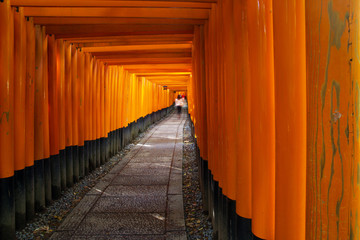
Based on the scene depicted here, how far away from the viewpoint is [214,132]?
323 centimetres

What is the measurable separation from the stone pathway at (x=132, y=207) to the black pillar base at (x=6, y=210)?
1.70 ft

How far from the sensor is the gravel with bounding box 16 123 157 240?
12.0 feet

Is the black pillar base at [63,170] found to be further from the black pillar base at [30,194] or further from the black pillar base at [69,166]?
the black pillar base at [30,194]

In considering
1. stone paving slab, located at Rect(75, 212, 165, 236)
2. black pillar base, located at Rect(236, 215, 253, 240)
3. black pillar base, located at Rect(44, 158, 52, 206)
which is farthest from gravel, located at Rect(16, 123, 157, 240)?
black pillar base, located at Rect(236, 215, 253, 240)

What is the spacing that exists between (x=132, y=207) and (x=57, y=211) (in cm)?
123

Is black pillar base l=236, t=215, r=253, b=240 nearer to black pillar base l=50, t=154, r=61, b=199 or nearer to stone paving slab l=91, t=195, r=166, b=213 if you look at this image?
stone paving slab l=91, t=195, r=166, b=213

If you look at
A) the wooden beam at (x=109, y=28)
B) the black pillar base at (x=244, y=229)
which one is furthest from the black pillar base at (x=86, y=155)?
the black pillar base at (x=244, y=229)

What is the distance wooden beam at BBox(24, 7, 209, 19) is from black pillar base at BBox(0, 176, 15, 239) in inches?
90.5

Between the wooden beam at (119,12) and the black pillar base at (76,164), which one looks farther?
the black pillar base at (76,164)

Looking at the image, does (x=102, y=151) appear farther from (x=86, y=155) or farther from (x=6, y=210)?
(x=6, y=210)

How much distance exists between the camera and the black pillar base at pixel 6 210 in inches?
129

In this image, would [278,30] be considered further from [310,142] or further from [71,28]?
[71,28]

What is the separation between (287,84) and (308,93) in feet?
0.47

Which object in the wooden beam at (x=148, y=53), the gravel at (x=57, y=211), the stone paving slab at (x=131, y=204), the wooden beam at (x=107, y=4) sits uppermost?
the wooden beam at (x=148, y=53)
